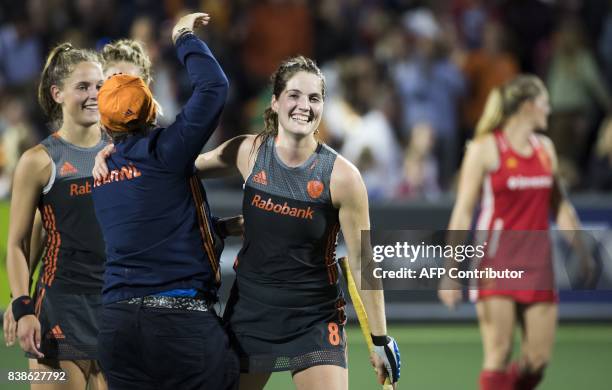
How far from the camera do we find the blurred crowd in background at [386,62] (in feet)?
39.2

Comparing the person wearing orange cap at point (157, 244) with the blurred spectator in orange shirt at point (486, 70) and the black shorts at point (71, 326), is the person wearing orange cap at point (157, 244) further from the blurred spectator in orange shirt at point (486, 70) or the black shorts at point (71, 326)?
the blurred spectator in orange shirt at point (486, 70)

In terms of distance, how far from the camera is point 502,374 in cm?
713

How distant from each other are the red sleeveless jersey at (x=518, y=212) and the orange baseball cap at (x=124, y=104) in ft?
10.6

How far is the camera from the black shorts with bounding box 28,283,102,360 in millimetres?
5621

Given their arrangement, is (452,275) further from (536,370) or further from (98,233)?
(98,233)

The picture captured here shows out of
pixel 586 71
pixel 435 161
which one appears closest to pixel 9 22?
pixel 435 161

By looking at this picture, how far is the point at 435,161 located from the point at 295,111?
689 centimetres

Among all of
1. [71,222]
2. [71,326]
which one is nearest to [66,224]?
[71,222]

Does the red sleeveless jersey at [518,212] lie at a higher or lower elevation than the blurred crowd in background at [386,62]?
lower

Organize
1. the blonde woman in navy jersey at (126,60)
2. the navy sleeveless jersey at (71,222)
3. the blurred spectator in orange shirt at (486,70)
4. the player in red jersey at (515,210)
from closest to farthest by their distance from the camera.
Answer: the navy sleeveless jersey at (71,222) < the blonde woman in navy jersey at (126,60) < the player in red jersey at (515,210) < the blurred spectator in orange shirt at (486,70)

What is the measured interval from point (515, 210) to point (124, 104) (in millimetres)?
3445

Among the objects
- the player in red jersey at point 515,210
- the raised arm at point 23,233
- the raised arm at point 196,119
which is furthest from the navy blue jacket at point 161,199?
the player in red jersey at point 515,210

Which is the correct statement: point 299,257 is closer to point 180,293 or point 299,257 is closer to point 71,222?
point 180,293

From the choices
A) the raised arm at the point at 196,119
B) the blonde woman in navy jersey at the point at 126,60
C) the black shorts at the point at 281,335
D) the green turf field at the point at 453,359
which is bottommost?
the green turf field at the point at 453,359
